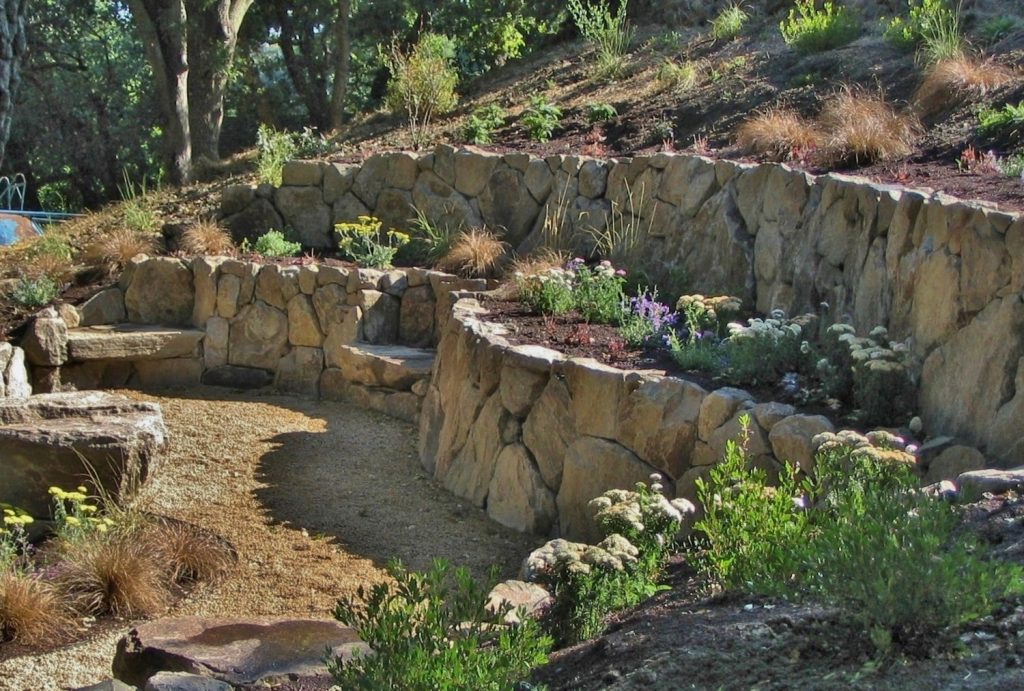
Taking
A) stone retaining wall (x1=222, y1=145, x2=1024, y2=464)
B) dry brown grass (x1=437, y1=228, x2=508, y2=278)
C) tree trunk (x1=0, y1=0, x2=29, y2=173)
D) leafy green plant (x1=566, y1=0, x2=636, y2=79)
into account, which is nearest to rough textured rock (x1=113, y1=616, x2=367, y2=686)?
tree trunk (x1=0, y1=0, x2=29, y2=173)

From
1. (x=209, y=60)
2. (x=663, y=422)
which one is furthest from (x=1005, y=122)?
(x=209, y=60)

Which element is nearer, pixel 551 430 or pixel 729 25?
pixel 551 430

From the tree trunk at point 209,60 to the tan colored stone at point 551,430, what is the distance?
8.20 meters

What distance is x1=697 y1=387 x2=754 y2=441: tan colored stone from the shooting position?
6.24 metres

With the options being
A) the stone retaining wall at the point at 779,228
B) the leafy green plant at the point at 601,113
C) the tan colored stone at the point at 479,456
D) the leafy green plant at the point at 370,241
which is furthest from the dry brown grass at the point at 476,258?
the tan colored stone at the point at 479,456

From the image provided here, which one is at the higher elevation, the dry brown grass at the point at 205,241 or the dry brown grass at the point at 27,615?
the dry brown grass at the point at 205,241

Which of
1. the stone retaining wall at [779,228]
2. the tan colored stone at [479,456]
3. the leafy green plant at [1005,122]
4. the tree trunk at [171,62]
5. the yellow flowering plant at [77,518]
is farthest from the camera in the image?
the tree trunk at [171,62]

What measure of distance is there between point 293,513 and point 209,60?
8.20 metres

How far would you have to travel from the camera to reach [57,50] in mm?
17781

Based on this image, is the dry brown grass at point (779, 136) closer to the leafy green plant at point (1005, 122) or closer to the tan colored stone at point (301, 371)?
the leafy green plant at point (1005, 122)

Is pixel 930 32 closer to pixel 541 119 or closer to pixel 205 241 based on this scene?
pixel 541 119

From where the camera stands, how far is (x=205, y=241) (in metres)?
11.9

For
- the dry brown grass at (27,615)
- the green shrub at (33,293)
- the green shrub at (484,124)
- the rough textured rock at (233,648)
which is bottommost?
the dry brown grass at (27,615)

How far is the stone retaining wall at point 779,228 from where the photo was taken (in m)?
5.70
